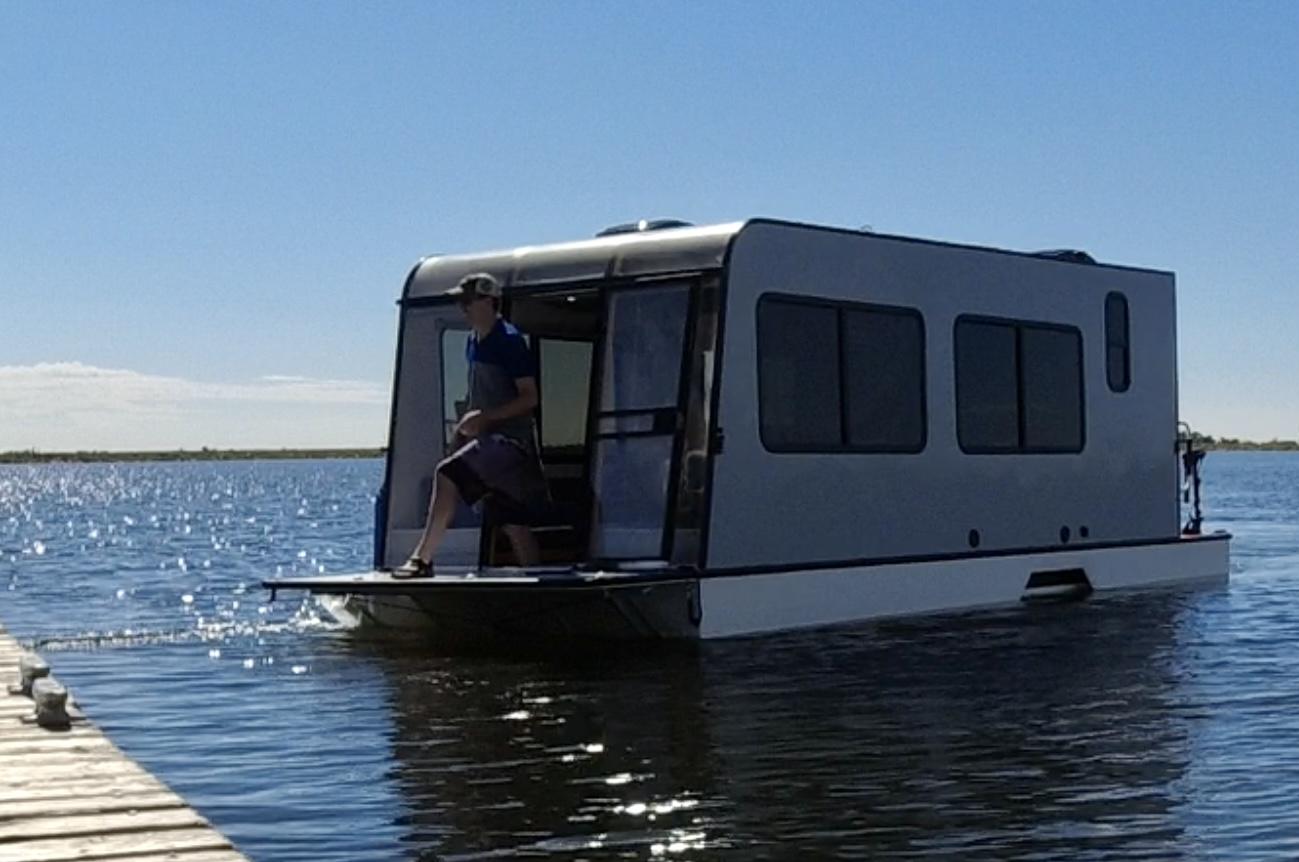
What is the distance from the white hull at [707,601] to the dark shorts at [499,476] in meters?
0.64

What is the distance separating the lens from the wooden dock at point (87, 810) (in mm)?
5704

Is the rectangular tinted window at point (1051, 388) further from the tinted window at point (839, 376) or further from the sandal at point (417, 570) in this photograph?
the sandal at point (417, 570)

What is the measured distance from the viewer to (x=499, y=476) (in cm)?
1287

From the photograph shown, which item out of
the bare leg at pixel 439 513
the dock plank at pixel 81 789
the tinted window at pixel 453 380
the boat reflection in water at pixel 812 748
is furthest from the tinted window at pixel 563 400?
the dock plank at pixel 81 789

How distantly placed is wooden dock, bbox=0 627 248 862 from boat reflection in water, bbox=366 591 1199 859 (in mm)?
1314

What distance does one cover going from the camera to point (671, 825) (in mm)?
7922

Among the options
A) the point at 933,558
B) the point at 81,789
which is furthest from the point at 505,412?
the point at 81,789

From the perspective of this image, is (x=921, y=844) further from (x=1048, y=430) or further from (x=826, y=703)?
(x=1048, y=430)

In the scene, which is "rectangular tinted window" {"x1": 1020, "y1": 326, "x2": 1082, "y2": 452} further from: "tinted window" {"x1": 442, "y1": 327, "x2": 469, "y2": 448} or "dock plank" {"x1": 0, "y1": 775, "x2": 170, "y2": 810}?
"dock plank" {"x1": 0, "y1": 775, "x2": 170, "y2": 810}

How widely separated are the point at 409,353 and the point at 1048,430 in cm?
542

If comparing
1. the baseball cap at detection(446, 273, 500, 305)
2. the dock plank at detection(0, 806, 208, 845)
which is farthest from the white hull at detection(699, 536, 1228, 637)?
the dock plank at detection(0, 806, 208, 845)

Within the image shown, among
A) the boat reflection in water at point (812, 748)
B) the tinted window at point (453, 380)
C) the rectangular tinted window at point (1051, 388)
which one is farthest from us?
the rectangular tinted window at point (1051, 388)

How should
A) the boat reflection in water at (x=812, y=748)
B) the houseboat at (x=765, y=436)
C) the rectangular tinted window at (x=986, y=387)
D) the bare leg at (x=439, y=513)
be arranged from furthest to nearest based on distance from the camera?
the rectangular tinted window at (x=986, y=387) → the houseboat at (x=765, y=436) → the bare leg at (x=439, y=513) → the boat reflection in water at (x=812, y=748)

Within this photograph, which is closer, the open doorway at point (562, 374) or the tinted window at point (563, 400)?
the open doorway at point (562, 374)
